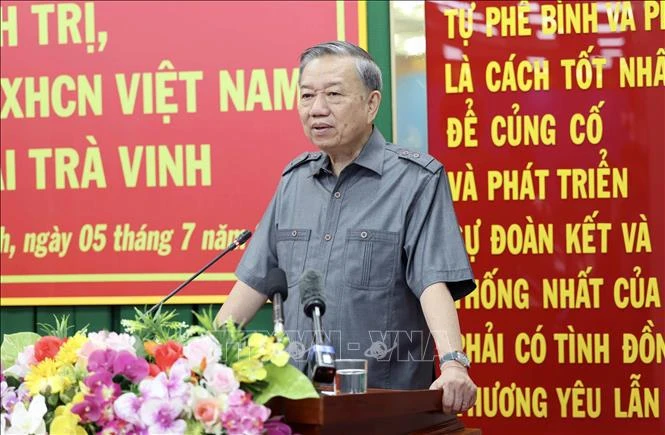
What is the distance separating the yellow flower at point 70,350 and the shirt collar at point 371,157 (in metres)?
0.89

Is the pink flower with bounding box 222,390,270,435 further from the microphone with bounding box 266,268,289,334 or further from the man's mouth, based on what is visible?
the man's mouth

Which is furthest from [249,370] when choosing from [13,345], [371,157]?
[371,157]

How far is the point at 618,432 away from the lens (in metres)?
2.82

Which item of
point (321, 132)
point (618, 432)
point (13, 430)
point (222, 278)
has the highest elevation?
point (321, 132)

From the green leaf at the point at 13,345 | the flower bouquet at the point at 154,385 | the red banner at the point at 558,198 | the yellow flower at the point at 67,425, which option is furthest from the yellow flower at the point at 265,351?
the red banner at the point at 558,198

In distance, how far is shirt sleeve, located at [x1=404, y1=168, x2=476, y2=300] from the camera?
1.91 m

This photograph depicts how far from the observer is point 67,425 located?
1186mm

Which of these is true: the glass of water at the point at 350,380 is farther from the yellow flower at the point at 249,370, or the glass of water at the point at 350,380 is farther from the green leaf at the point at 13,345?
the green leaf at the point at 13,345

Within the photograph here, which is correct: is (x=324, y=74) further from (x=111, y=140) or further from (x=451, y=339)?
(x=111, y=140)

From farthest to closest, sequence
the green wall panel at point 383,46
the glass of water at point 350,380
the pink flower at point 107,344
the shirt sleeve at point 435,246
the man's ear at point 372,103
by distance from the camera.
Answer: the green wall panel at point 383,46
the man's ear at point 372,103
the shirt sleeve at point 435,246
the glass of water at point 350,380
the pink flower at point 107,344

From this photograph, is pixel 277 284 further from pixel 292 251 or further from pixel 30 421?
pixel 292 251

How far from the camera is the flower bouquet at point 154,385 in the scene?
115 cm

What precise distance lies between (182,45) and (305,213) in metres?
1.27

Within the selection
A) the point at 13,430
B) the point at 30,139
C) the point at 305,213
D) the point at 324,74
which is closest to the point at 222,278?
the point at 30,139
